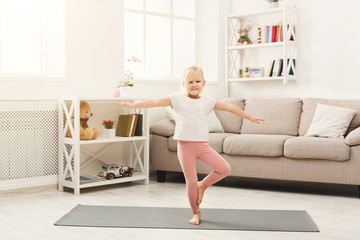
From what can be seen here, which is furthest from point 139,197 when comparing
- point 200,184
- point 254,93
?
point 254,93

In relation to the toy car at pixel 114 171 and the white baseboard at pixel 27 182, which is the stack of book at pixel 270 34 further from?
the white baseboard at pixel 27 182

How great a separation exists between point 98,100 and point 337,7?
102 inches

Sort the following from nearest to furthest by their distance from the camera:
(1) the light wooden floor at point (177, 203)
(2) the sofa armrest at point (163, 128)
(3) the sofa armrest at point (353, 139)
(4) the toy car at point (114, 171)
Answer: (1) the light wooden floor at point (177, 203) → (3) the sofa armrest at point (353, 139) → (4) the toy car at point (114, 171) → (2) the sofa armrest at point (163, 128)

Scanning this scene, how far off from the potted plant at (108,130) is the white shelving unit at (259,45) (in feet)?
5.75

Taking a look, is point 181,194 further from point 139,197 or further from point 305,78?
point 305,78

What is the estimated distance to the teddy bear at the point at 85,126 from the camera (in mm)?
4285

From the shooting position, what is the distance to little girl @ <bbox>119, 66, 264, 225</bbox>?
3.12 meters

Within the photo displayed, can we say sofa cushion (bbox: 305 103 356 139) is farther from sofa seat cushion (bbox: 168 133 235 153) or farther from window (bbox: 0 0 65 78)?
window (bbox: 0 0 65 78)

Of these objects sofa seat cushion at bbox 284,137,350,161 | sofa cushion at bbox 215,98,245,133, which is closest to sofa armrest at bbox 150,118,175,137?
sofa cushion at bbox 215,98,245,133

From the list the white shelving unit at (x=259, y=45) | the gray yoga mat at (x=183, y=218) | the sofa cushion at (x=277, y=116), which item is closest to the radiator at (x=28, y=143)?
the gray yoga mat at (x=183, y=218)

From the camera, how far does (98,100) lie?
475 cm

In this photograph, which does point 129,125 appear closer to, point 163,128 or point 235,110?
point 163,128

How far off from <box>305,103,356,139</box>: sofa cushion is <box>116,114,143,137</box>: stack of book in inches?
61.7

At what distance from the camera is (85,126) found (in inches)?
172
